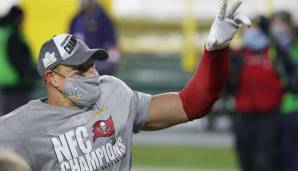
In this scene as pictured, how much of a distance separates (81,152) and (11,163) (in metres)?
0.58

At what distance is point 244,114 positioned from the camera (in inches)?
429

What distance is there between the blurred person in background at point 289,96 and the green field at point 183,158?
262 cm

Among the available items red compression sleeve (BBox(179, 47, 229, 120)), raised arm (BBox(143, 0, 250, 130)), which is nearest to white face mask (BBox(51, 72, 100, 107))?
raised arm (BBox(143, 0, 250, 130))

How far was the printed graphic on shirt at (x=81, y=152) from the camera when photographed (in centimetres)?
542

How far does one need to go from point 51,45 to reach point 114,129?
0.51 metres

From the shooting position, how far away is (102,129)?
5.54 m

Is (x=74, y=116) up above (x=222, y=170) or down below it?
above

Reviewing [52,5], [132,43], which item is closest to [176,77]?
[132,43]

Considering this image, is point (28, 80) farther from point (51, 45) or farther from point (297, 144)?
point (51, 45)

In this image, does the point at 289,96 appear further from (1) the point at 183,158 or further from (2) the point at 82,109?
(2) the point at 82,109

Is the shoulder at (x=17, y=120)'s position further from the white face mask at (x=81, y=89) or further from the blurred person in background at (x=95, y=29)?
the blurred person in background at (x=95, y=29)

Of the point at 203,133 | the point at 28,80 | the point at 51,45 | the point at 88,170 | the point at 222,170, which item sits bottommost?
the point at 203,133

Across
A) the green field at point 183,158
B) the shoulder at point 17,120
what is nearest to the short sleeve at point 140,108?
the shoulder at point 17,120

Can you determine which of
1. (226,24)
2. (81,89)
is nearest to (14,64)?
(81,89)
